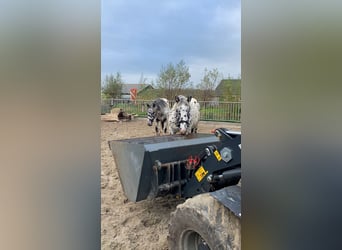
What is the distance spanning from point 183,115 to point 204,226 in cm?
168

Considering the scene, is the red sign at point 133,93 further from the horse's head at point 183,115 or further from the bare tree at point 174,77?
the horse's head at point 183,115

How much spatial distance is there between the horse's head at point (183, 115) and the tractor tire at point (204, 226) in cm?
133

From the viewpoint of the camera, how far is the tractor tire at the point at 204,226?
109cm

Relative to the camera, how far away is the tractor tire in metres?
1.09

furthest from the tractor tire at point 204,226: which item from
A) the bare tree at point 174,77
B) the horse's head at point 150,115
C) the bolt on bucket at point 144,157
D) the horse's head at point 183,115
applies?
the horse's head at point 150,115

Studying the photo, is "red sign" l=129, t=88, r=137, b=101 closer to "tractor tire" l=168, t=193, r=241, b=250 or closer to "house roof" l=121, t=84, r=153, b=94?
"house roof" l=121, t=84, r=153, b=94

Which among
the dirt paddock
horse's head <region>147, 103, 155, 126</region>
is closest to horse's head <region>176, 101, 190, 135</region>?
the dirt paddock

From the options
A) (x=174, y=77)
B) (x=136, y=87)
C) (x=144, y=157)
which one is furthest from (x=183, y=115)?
(x=144, y=157)

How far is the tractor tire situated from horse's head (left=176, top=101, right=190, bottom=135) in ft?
4.38

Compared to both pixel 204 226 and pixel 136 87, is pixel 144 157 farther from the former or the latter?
pixel 136 87

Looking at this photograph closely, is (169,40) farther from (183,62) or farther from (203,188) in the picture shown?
(203,188)

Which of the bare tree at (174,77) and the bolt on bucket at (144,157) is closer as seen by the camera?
the bolt on bucket at (144,157)
